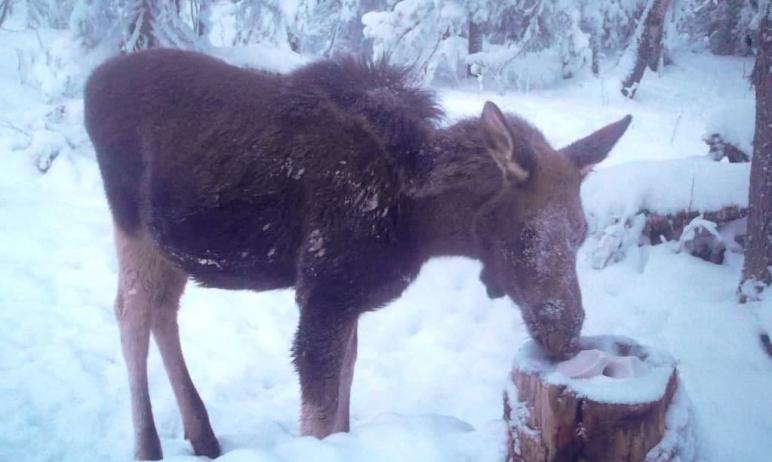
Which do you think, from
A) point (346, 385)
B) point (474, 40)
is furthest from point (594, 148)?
point (474, 40)

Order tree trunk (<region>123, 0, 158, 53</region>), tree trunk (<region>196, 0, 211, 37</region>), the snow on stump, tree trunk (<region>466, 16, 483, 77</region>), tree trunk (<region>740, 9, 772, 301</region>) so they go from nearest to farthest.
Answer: the snow on stump
tree trunk (<region>740, 9, 772, 301</region>)
tree trunk (<region>123, 0, 158, 53</region>)
tree trunk (<region>196, 0, 211, 37</region>)
tree trunk (<region>466, 16, 483, 77</region>)

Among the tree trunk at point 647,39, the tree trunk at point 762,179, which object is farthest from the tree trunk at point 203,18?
the tree trunk at point 647,39

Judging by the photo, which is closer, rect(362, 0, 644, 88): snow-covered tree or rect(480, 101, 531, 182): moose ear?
rect(480, 101, 531, 182): moose ear

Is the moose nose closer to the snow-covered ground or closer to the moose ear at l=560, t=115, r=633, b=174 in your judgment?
the snow-covered ground

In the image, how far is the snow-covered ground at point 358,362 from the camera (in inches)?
149

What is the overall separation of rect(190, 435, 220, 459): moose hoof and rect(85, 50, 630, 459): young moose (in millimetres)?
1140

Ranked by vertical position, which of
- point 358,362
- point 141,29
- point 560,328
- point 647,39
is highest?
point 141,29

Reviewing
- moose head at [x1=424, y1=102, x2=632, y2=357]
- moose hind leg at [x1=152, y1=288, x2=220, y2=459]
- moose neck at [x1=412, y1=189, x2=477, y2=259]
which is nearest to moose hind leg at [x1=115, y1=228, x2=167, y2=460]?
moose hind leg at [x1=152, y1=288, x2=220, y2=459]

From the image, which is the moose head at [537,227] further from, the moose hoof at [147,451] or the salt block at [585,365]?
the moose hoof at [147,451]

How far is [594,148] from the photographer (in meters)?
3.45

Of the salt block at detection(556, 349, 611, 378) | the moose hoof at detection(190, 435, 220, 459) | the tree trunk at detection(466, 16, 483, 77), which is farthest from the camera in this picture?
the tree trunk at detection(466, 16, 483, 77)

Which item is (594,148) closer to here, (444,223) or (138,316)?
(444,223)

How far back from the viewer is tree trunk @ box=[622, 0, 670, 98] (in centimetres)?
1408

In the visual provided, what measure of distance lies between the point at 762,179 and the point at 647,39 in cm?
1090
